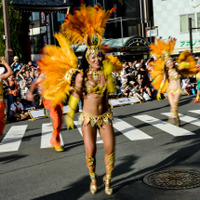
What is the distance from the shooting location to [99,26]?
16.1ft

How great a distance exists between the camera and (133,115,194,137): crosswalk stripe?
881 centimetres

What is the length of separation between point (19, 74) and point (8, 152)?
24.8 ft

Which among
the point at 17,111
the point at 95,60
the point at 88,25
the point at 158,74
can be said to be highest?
the point at 88,25

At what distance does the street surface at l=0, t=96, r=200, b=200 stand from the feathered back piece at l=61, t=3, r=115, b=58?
6.47 ft

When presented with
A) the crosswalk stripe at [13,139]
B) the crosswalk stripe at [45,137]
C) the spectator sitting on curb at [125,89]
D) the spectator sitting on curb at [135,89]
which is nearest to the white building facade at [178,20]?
the spectator sitting on curb at [135,89]

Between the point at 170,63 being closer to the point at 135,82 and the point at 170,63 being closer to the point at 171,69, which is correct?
the point at 171,69

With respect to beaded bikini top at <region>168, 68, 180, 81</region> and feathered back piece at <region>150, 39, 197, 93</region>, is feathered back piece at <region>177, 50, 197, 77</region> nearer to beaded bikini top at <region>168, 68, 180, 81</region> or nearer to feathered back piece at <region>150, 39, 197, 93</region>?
feathered back piece at <region>150, 39, 197, 93</region>

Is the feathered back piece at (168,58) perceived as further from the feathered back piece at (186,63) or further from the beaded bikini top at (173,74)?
the beaded bikini top at (173,74)

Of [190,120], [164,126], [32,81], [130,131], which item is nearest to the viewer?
[130,131]

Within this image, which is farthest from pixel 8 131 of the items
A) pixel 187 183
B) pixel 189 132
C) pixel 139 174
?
pixel 187 183

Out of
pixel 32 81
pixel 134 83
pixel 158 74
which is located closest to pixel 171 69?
pixel 158 74

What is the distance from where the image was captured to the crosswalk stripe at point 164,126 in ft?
28.9

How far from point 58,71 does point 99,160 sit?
93.9 inches

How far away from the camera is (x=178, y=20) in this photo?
111ft
